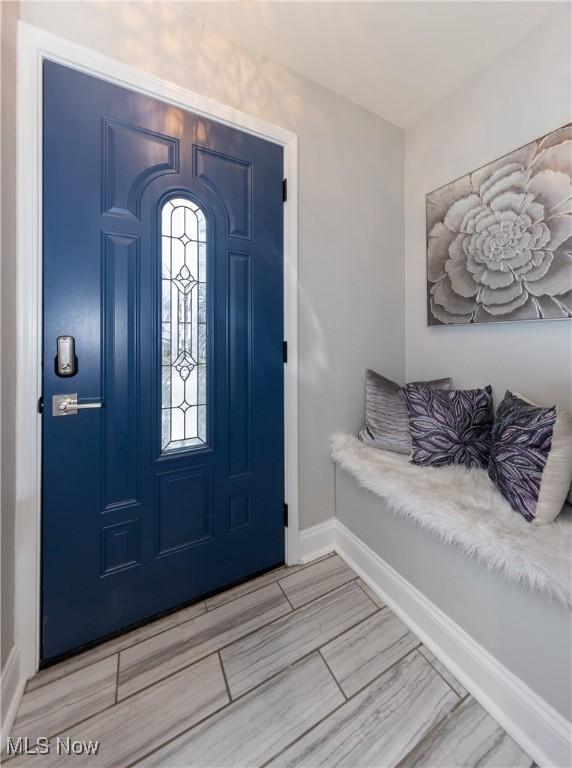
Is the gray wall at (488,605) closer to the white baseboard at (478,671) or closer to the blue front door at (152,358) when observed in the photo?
the white baseboard at (478,671)

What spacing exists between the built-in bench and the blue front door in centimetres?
59

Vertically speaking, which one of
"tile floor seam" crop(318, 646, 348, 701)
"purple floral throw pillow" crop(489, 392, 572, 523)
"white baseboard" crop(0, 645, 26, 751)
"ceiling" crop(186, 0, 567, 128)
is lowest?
"tile floor seam" crop(318, 646, 348, 701)

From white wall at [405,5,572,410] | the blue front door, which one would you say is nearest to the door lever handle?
the blue front door

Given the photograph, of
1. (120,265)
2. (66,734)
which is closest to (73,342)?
(120,265)

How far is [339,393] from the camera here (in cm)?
186

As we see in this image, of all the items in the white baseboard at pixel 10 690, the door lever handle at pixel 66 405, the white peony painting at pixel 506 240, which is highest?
the white peony painting at pixel 506 240

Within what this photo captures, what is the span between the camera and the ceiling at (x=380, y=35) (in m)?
1.36

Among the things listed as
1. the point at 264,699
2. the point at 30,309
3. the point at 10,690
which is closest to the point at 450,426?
the point at 264,699

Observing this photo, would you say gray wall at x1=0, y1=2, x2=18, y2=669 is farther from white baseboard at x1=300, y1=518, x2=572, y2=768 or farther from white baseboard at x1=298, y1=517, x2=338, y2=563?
white baseboard at x1=300, y1=518, x2=572, y2=768

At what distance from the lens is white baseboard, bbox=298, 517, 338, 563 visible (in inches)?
69.1

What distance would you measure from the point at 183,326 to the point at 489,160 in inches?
71.6

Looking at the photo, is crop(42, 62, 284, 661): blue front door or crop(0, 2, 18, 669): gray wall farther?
crop(42, 62, 284, 661): blue front door

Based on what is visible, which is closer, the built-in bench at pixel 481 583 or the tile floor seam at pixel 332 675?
the built-in bench at pixel 481 583
